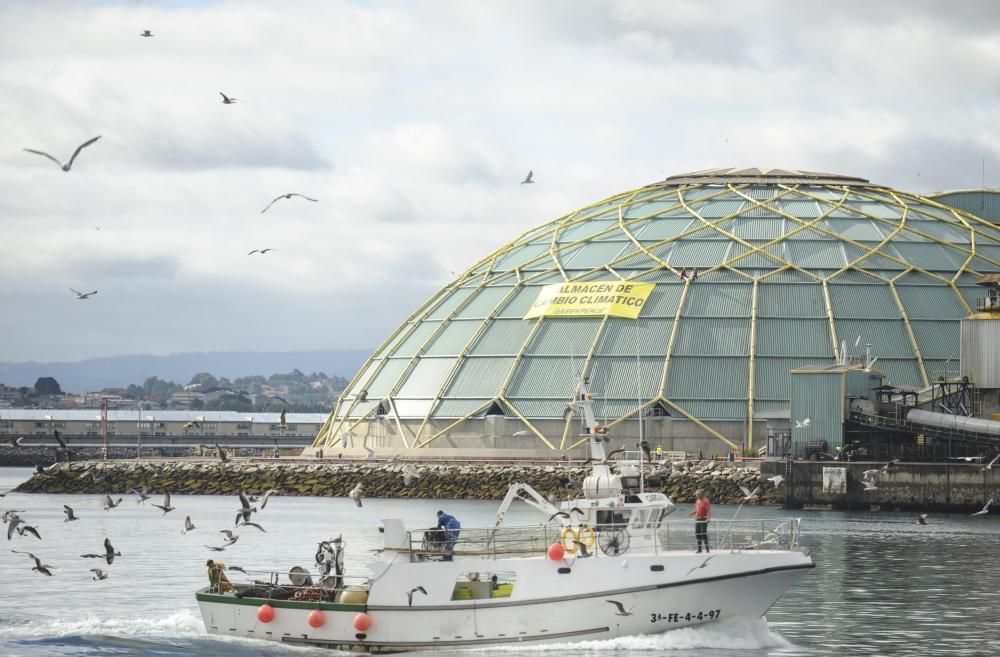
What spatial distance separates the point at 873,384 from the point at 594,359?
18.8 meters

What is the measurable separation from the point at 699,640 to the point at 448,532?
689 centimetres

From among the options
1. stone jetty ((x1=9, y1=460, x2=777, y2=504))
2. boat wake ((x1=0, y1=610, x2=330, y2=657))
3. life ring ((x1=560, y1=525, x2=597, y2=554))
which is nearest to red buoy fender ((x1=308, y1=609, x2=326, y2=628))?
boat wake ((x1=0, y1=610, x2=330, y2=657))

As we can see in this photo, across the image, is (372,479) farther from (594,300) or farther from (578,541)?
(578,541)

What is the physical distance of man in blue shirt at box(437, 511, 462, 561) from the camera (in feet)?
157

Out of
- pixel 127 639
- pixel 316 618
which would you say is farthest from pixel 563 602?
pixel 127 639

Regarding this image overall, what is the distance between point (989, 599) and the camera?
56.6 meters

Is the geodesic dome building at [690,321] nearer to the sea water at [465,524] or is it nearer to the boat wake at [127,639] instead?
the sea water at [465,524]

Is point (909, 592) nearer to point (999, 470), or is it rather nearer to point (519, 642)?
point (519, 642)

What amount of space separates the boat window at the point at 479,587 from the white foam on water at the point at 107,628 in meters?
7.69

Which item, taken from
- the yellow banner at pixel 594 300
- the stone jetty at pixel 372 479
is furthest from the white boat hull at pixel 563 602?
the yellow banner at pixel 594 300

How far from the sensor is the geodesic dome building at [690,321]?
110 m

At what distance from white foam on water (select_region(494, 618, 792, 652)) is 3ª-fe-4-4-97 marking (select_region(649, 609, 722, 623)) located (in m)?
0.20

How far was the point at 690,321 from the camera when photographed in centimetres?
11350

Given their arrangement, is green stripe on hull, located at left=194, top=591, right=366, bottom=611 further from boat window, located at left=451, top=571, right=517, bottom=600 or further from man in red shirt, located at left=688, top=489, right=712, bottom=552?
man in red shirt, located at left=688, top=489, right=712, bottom=552
